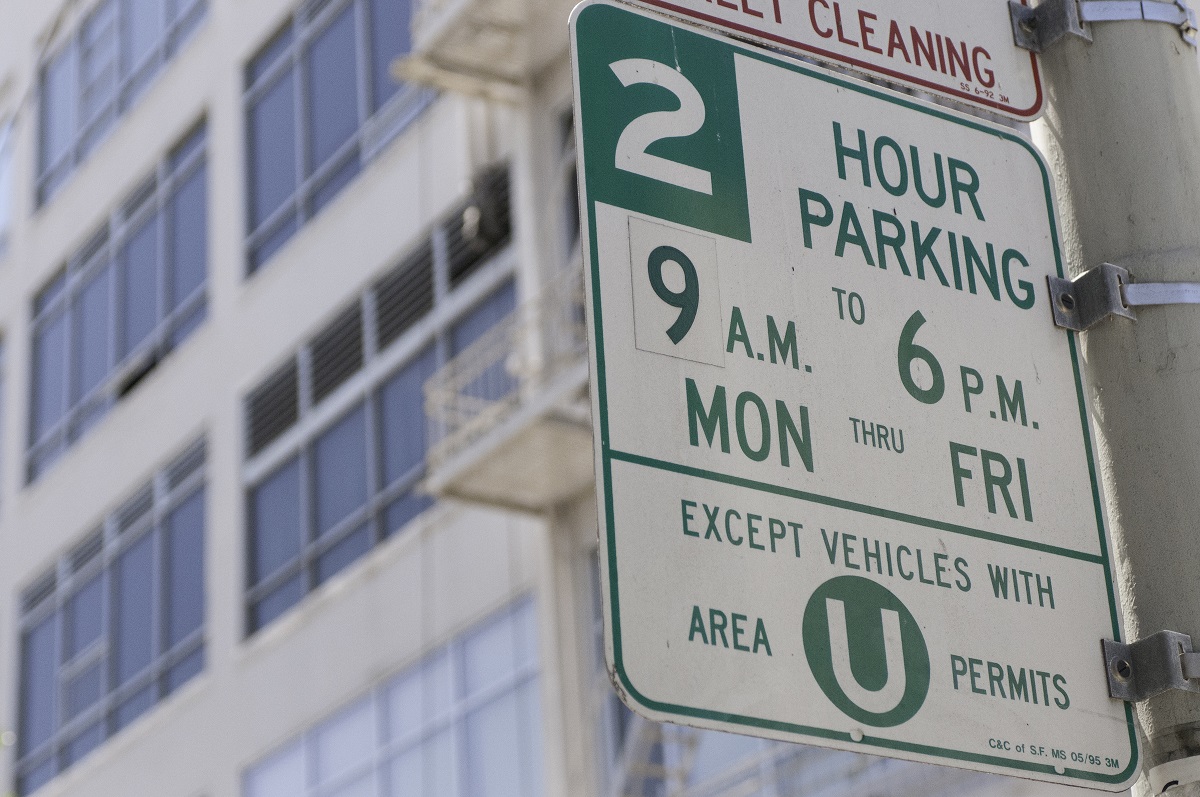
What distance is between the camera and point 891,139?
3.53 meters

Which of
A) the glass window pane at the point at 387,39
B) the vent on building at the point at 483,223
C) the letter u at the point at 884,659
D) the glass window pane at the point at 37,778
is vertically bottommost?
the letter u at the point at 884,659

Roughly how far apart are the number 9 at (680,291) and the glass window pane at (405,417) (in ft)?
55.1

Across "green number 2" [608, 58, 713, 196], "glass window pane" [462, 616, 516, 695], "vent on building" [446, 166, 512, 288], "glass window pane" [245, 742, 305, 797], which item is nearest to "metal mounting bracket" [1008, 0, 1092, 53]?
"green number 2" [608, 58, 713, 196]

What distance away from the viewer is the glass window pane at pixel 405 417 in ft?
65.6

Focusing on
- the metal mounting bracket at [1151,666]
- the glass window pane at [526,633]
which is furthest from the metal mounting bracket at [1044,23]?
the glass window pane at [526,633]

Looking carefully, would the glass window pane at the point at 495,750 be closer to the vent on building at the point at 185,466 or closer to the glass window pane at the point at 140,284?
the vent on building at the point at 185,466

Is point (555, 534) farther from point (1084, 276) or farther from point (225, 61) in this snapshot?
point (1084, 276)

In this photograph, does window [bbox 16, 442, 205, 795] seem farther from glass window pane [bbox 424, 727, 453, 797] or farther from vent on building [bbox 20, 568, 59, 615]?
glass window pane [bbox 424, 727, 453, 797]

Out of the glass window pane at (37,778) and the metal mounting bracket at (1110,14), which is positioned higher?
the glass window pane at (37,778)

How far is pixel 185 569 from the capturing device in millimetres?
24172

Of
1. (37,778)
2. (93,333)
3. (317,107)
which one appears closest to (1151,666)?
(317,107)

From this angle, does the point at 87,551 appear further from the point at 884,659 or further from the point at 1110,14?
the point at 884,659

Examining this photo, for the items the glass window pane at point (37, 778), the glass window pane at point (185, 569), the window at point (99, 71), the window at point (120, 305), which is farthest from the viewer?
the window at point (99, 71)

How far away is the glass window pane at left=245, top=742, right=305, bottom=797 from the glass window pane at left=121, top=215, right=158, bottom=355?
6884 mm
